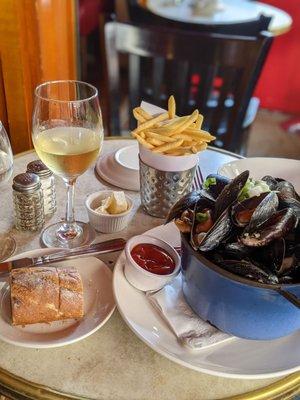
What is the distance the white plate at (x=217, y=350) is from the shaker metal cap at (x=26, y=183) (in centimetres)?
28

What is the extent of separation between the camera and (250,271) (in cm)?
59

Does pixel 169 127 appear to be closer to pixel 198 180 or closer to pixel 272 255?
pixel 198 180

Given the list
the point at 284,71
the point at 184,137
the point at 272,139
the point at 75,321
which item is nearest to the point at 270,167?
the point at 184,137

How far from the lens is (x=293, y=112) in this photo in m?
3.64

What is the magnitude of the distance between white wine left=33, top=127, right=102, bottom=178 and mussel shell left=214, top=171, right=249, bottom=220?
0.30 metres

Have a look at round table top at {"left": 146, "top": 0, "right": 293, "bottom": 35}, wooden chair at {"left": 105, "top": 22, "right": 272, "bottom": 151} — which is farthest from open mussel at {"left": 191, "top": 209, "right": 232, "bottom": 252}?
round table top at {"left": 146, "top": 0, "right": 293, "bottom": 35}

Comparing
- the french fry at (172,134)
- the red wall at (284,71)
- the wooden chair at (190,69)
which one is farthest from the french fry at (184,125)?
the red wall at (284,71)

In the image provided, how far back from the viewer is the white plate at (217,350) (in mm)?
621

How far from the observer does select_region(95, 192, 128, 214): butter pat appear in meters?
0.91

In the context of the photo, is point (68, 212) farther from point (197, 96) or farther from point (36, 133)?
point (197, 96)

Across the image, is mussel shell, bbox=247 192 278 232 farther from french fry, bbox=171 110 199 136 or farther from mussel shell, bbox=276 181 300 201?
french fry, bbox=171 110 199 136

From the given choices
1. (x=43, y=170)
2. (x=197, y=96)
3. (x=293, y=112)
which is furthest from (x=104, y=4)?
(x=43, y=170)

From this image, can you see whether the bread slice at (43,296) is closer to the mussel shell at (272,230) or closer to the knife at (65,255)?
the knife at (65,255)

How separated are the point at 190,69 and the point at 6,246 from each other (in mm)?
1135
